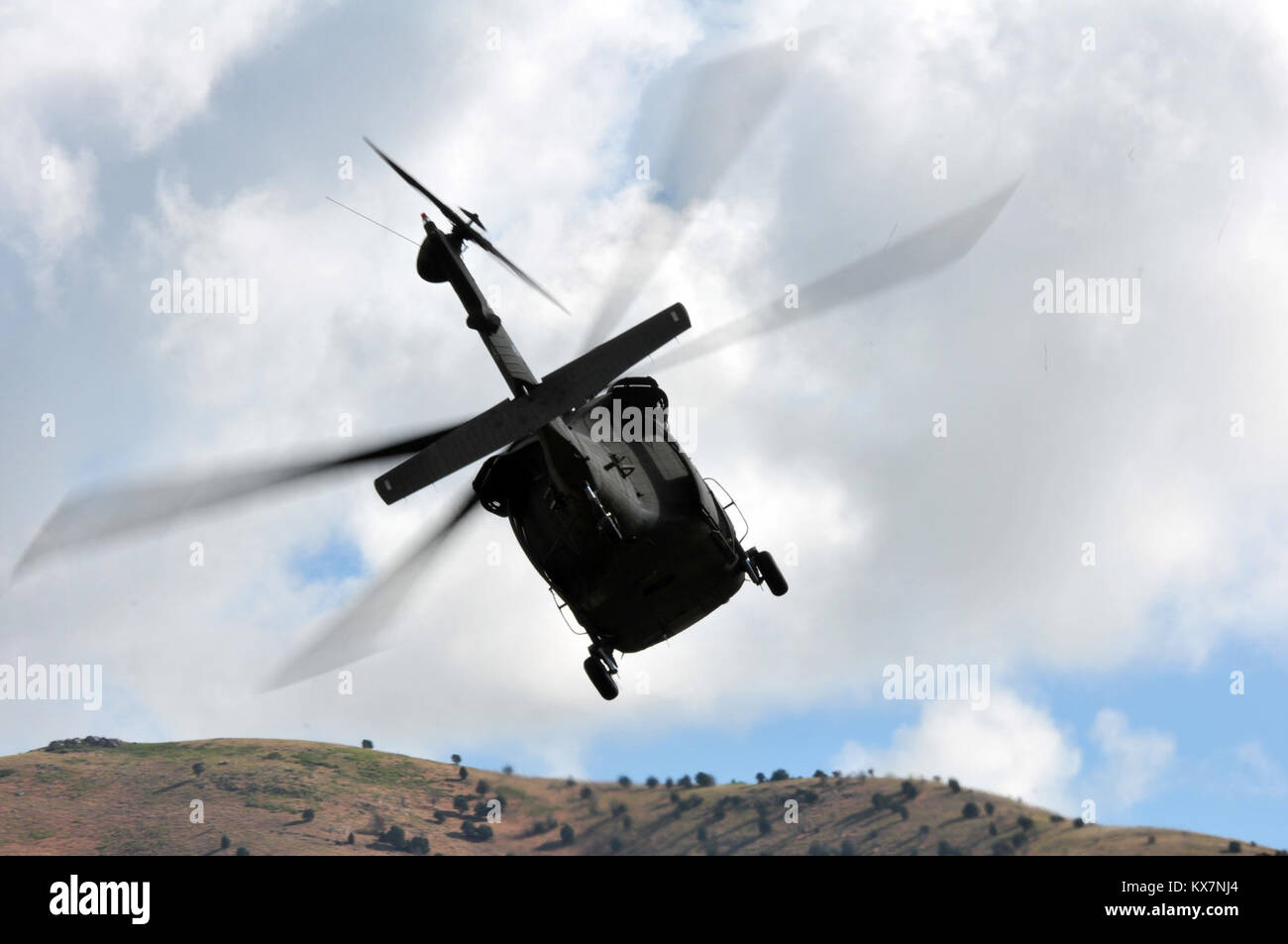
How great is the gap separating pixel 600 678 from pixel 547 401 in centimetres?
912

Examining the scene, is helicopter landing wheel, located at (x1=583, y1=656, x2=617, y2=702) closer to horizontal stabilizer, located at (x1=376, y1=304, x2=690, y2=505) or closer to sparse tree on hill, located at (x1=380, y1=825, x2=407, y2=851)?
horizontal stabilizer, located at (x1=376, y1=304, x2=690, y2=505)

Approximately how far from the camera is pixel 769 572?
3456 cm

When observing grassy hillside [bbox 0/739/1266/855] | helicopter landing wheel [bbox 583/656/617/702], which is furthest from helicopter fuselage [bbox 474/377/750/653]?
grassy hillside [bbox 0/739/1266/855]

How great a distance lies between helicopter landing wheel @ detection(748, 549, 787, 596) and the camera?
34469 mm

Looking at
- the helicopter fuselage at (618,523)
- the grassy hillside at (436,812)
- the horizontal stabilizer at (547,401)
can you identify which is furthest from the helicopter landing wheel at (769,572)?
the grassy hillside at (436,812)

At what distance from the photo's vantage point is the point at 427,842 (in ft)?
392

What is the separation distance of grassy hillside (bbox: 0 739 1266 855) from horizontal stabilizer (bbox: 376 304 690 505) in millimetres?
51338

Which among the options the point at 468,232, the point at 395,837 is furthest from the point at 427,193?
the point at 395,837

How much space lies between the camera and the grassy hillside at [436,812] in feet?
261

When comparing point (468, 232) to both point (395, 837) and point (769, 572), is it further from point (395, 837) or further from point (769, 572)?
point (395, 837)

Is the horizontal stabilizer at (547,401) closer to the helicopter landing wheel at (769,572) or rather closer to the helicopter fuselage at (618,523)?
the helicopter fuselage at (618,523)
